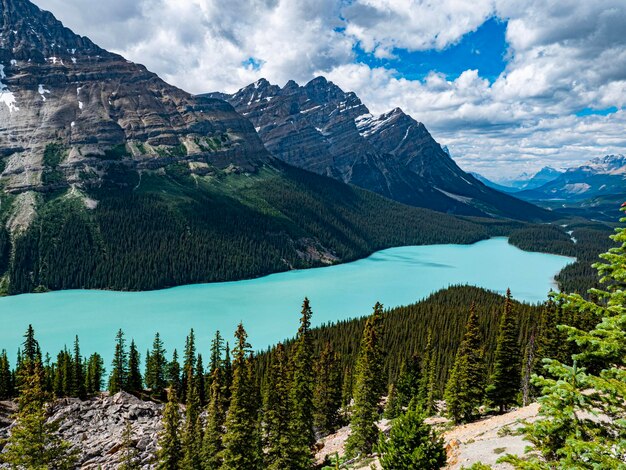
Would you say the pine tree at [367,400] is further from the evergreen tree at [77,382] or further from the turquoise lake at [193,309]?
the turquoise lake at [193,309]

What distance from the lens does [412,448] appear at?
25234 mm

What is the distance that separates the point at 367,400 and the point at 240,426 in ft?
45.4

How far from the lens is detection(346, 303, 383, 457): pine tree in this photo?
4361 cm

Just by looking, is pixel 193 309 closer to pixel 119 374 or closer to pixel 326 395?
pixel 119 374

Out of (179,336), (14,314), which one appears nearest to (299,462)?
(179,336)

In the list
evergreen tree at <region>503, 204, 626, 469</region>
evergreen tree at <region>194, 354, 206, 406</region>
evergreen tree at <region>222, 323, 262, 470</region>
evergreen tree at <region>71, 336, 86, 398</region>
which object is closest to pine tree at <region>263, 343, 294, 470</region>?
evergreen tree at <region>222, 323, 262, 470</region>

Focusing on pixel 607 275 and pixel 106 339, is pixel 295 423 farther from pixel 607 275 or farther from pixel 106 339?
pixel 106 339

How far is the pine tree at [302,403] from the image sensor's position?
1554 inches

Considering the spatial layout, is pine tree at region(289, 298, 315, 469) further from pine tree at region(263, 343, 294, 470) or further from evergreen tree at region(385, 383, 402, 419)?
evergreen tree at region(385, 383, 402, 419)

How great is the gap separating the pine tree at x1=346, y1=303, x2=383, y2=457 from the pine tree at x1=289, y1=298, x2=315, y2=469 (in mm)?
4729

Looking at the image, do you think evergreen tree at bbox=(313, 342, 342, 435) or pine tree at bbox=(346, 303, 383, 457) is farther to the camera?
evergreen tree at bbox=(313, 342, 342, 435)

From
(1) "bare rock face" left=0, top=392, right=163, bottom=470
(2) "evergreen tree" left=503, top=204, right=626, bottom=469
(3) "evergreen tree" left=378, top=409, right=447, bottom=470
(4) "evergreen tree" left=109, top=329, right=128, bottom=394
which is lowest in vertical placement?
(1) "bare rock face" left=0, top=392, right=163, bottom=470

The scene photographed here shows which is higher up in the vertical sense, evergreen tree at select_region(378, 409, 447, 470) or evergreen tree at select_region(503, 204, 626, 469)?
evergreen tree at select_region(503, 204, 626, 469)

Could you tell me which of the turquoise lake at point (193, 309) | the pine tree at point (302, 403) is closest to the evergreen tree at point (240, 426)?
the pine tree at point (302, 403)
